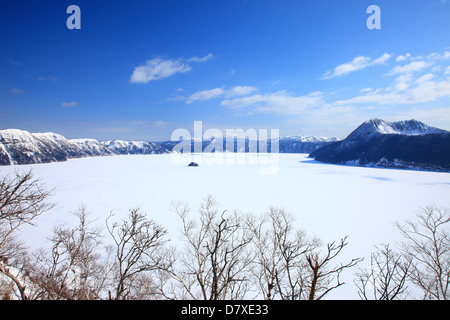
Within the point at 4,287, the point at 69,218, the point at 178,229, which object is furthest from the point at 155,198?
the point at 4,287

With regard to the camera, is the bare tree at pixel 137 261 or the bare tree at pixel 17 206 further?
the bare tree at pixel 137 261

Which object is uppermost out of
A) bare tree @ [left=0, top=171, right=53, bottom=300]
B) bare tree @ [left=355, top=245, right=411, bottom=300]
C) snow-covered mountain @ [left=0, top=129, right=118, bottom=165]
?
snow-covered mountain @ [left=0, top=129, right=118, bottom=165]

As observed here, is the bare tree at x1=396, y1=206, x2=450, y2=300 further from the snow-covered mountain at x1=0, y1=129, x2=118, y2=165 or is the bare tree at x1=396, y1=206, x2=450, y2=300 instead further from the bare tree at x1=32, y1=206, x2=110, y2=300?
the snow-covered mountain at x1=0, y1=129, x2=118, y2=165

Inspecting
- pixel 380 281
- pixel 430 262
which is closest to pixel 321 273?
pixel 380 281

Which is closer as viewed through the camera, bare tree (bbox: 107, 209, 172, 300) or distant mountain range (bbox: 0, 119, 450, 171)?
bare tree (bbox: 107, 209, 172, 300)

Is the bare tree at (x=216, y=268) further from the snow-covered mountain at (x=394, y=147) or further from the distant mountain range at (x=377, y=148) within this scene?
the distant mountain range at (x=377, y=148)

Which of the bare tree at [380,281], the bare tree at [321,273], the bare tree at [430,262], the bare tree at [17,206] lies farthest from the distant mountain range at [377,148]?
the bare tree at [17,206]

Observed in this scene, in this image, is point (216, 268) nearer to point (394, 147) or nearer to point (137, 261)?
point (137, 261)

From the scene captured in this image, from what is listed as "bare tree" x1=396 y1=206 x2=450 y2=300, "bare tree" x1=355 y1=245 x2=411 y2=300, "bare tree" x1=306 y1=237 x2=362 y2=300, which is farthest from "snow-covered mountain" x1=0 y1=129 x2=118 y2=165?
"bare tree" x1=396 y1=206 x2=450 y2=300
